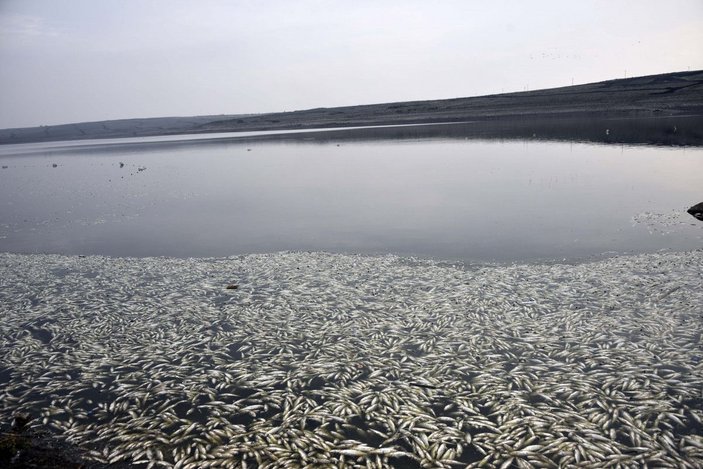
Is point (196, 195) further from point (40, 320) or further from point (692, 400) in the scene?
point (692, 400)

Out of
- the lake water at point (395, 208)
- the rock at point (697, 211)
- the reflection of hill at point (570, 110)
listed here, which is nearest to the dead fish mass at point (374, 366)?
the lake water at point (395, 208)

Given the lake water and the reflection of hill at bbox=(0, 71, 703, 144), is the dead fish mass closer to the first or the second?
the lake water

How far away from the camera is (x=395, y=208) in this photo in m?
27.8

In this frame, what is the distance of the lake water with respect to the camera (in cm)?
1991

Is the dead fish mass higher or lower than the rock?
lower

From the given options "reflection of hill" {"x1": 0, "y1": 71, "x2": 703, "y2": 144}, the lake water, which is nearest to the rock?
the lake water

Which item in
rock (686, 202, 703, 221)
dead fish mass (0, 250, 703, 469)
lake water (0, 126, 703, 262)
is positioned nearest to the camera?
dead fish mass (0, 250, 703, 469)

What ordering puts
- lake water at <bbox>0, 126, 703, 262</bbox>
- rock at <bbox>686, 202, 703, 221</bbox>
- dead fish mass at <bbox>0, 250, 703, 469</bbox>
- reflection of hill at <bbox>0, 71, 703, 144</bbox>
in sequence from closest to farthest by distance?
1. dead fish mass at <bbox>0, 250, 703, 469</bbox>
2. lake water at <bbox>0, 126, 703, 262</bbox>
3. rock at <bbox>686, 202, 703, 221</bbox>
4. reflection of hill at <bbox>0, 71, 703, 144</bbox>

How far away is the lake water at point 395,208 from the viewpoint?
65.3 feet

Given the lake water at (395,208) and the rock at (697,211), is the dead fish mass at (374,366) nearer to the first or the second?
the lake water at (395,208)

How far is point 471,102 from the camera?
6580 inches

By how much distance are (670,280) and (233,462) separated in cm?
1303

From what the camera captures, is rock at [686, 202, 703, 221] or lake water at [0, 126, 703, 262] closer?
lake water at [0, 126, 703, 262]

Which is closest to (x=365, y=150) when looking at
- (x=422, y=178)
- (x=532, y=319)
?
(x=422, y=178)
